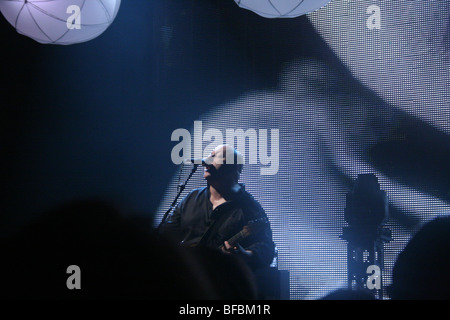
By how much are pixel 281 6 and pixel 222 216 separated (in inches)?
43.5

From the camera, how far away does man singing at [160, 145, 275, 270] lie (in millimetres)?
2186

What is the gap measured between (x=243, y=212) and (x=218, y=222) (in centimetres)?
14

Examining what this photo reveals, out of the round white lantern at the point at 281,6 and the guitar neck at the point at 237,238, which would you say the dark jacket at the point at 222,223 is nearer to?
the guitar neck at the point at 237,238

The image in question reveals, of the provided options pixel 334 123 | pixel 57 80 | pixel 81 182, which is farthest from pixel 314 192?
pixel 57 80

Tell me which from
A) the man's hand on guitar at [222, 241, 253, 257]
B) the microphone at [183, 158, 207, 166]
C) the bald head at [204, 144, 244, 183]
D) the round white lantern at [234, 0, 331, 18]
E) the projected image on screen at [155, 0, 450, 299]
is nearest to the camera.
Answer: the man's hand on guitar at [222, 241, 253, 257]

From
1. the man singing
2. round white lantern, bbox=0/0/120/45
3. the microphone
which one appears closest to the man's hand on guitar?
the man singing

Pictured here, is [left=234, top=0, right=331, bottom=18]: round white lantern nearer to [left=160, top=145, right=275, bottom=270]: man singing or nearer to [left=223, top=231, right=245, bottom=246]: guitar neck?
[left=160, top=145, right=275, bottom=270]: man singing

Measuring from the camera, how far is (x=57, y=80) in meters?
3.36

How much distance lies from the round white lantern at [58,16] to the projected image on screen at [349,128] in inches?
44.5

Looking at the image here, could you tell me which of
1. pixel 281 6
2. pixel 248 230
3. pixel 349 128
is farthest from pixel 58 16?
pixel 349 128

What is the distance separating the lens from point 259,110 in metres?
3.16

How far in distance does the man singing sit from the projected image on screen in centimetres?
62

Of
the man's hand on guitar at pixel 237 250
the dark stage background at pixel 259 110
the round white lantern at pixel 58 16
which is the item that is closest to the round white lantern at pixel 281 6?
the round white lantern at pixel 58 16

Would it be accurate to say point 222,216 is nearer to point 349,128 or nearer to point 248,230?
point 248,230
